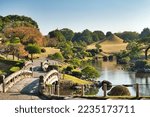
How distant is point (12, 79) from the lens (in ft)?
55.4

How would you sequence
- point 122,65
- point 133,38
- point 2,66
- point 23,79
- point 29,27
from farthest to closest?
point 122,65, point 133,38, point 2,66, point 29,27, point 23,79

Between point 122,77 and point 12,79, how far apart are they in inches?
600

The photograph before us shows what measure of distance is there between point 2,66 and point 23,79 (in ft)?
27.8

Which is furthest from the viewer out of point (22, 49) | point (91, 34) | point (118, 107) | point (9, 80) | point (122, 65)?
point (122, 65)

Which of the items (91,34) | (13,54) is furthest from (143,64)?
(13,54)

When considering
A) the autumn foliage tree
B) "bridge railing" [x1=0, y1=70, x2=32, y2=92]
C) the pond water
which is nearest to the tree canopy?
the pond water

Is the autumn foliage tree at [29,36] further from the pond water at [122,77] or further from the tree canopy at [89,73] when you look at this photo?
the tree canopy at [89,73]

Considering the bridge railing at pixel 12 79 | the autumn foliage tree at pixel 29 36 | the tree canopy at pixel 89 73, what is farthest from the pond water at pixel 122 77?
the autumn foliage tree at pixel 29 36

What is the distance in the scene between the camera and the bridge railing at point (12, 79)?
15.2m

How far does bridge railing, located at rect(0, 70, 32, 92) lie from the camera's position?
15205mm

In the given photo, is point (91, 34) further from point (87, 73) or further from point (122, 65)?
point (122, 65)

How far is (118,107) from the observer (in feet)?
24.3

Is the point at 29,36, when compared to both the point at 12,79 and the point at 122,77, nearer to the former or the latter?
the point at 12,79

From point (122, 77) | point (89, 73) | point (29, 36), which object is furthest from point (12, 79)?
point (122, 77)
